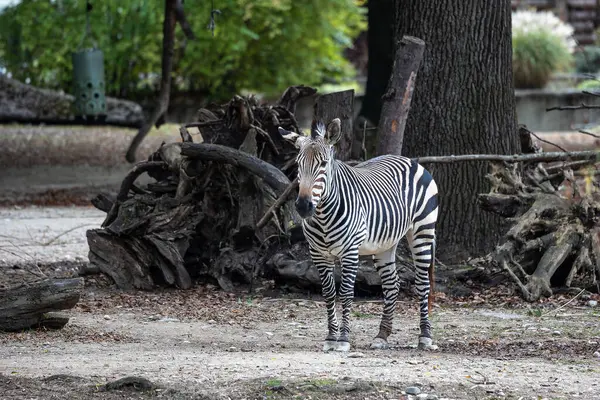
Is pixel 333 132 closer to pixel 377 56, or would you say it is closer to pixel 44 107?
pixel 377 56

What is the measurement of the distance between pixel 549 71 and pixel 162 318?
21375 mm

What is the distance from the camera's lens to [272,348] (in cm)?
780

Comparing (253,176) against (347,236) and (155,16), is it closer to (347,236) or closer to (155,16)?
(347,236)

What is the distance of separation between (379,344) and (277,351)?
82 cm

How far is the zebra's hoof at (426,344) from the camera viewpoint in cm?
783

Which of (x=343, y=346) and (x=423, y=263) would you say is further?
(x=423, y=263)

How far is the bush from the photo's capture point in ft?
91.6

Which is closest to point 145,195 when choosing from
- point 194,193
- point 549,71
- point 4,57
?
point 194,193

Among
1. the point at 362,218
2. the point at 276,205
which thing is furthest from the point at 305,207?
the point at 276,205

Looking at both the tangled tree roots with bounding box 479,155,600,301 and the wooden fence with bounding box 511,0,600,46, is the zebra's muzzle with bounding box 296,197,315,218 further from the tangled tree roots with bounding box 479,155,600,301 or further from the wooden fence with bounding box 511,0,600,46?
the wooden fence with bounding box 511,0,600,46

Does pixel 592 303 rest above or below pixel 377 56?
below

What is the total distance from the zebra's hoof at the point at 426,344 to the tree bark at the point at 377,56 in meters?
9.68

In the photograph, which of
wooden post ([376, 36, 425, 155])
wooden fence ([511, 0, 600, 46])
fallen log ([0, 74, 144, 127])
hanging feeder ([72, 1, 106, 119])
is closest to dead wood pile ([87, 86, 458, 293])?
wooden post ([376, 36, 425, 155])

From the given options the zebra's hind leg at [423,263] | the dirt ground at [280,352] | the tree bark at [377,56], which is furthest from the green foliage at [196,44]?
the zebra's hind leg at [423,263]
